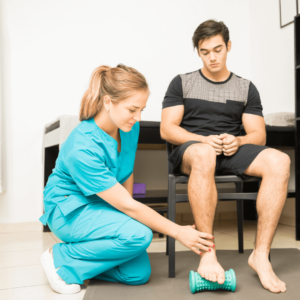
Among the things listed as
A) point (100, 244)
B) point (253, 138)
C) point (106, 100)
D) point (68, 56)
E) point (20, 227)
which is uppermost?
point (68, 56)

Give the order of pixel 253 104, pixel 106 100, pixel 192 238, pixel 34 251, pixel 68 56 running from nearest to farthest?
pixel 192 238 < pixel 106 100 < pixel 253 104 < pixel 34 251 < pixel 68 56

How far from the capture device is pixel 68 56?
2637 millimetres

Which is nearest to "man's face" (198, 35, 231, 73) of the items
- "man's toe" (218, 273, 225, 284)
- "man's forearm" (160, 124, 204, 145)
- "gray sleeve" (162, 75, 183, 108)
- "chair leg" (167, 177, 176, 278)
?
"gray sleeve" (162, 75, 183, 108)

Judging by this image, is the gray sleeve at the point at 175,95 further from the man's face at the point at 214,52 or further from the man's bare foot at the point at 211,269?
the man's bare foot at the point at 211,269

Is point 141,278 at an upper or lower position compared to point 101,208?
lower

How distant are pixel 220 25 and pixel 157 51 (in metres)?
1.24

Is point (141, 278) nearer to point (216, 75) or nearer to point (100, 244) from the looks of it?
point (100, 244)

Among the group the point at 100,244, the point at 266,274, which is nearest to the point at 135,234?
the point at 100,244

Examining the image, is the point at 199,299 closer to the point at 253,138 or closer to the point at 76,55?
the point at 253,138

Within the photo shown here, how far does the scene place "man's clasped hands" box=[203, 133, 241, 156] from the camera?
1436 mm

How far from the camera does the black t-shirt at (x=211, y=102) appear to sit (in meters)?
1.63

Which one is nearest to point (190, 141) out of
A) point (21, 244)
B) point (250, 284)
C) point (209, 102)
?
point (209, 102)

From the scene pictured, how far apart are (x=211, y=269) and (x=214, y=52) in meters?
1.03

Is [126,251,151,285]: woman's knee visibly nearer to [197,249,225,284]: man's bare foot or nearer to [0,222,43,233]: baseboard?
[197,249,225,284]: man's bare foot
